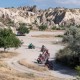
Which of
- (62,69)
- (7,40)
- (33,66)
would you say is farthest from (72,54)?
(7,40)

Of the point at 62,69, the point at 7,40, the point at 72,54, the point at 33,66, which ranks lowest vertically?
the point at 62,69

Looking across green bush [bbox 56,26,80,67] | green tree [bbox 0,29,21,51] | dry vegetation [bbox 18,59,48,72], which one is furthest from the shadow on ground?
green tree [bbox 0,29,21,51]

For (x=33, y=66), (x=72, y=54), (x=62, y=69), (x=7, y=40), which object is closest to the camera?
(x=33, y=66)

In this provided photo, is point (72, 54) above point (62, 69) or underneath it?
above

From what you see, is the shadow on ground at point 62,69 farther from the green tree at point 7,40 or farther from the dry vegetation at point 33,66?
the green tree at point 7,40

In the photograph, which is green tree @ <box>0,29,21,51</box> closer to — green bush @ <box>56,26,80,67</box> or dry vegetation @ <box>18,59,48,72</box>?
green bush @ <box>56,26,80,67</box>

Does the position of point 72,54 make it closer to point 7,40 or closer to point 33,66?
point 33,66

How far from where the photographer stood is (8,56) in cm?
3962

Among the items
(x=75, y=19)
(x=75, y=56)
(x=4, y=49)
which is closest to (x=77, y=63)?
(x=75, y=56)

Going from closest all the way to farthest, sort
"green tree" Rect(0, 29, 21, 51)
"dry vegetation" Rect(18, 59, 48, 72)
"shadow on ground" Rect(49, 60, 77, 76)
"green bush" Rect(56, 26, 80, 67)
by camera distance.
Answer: "shadow on ground" Rect(49, 60, 77, 76) → "dry vegetation" Rect(18, 59, 48, 72) → "green bush" Rect(56, 26, 80, 67) → "green tree" Rect(0, 29, 21, 51)

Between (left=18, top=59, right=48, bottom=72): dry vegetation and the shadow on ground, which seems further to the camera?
(left=18, top=59, right=48, bottom=72): dry vegetation

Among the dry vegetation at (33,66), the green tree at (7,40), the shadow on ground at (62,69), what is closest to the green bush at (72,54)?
the shadow on ground at (62,69)

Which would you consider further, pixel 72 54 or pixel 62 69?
pixel 72 54

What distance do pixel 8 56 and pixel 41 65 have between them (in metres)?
7.16
